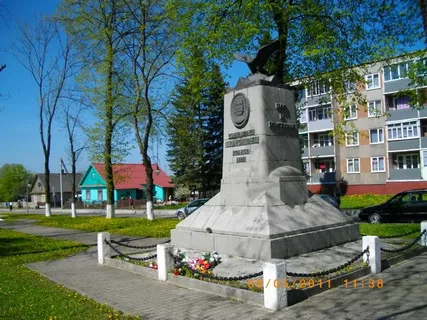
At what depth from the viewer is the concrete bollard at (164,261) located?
8812mm

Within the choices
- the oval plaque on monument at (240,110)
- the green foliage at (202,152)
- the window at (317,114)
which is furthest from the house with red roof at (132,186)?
the oval plaque on monument at (240,110)

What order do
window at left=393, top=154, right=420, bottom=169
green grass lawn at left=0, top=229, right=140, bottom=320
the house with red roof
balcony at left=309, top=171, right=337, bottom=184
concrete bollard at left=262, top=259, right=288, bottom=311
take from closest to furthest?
concrete bollard at left=262, top=259, right=288, bottom=311, green grass lawn at left=0, top=229, right=140, bottom=320, window at left=393, top=154, right=420, bottom=169, balcony at left=309, top=171, right=337, bottom=184, the house with red roof

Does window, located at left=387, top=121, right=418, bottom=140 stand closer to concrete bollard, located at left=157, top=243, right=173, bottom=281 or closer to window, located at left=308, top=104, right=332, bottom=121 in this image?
window, located at left=308, top=104, right=332, bottom=121

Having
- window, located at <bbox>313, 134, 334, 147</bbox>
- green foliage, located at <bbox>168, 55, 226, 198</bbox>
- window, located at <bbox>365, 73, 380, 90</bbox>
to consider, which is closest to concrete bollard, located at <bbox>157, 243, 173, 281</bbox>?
green foliage, located at <bbox>168, 55, 226, 198</bbox>

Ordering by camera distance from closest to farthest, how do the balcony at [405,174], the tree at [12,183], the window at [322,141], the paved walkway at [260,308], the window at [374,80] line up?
the paved walkway at [260,308]
the balcony at [405,174]
the window at [374,80]
the window at [322,141]
the tree at [12,183]

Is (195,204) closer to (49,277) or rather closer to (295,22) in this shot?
(295,22)

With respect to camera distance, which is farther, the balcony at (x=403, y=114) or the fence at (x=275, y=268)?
the balcony at (x=403, y=114)

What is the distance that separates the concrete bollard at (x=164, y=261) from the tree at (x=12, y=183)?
102555 millimetres

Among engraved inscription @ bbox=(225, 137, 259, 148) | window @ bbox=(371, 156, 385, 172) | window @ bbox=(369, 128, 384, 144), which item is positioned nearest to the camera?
engraved inscription @ bbox=(225, 137, 259, 148)

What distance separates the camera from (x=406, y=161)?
41.9 m

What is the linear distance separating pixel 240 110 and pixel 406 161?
3551cm

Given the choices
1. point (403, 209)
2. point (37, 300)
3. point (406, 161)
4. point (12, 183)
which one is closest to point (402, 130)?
point (406, 161)

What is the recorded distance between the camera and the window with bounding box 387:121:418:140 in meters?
39.8

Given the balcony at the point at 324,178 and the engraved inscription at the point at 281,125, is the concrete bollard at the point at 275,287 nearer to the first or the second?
the engraved inscription at the point at 281,125
